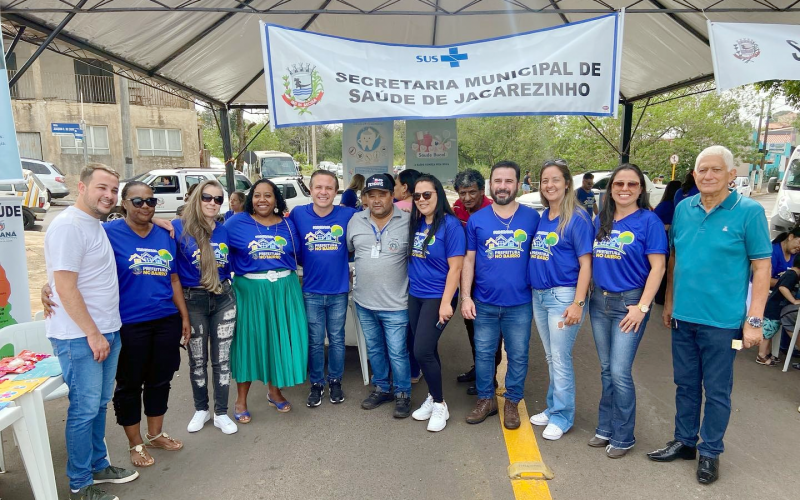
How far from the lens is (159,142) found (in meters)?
25.5

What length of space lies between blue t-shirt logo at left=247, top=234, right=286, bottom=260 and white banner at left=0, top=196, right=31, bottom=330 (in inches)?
89.0

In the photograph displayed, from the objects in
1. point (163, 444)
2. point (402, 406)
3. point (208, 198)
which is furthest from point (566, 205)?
point (163, 444)

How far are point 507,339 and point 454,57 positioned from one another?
2.46m

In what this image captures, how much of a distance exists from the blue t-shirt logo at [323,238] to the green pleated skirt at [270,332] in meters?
0.27

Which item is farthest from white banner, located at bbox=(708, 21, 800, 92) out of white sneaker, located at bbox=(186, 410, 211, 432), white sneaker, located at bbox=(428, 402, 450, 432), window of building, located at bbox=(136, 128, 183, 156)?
window of building, located at bbox=(136, 128, 183, 156)

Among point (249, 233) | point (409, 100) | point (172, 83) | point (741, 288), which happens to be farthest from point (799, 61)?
point (172, 83)

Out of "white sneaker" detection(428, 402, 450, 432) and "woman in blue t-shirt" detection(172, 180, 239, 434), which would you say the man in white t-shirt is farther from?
"white sneaker" detection(428, 402, 450, 432)

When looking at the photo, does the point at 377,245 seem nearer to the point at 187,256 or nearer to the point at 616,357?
the point at 187,256

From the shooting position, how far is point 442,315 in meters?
3.49

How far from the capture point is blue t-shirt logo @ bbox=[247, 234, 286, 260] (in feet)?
11.9

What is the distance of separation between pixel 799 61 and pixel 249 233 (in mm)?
4561

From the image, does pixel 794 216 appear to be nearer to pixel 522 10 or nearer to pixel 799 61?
pixel 799 61

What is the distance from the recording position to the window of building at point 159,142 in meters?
25.0

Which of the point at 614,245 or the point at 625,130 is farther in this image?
the point at 625,130
